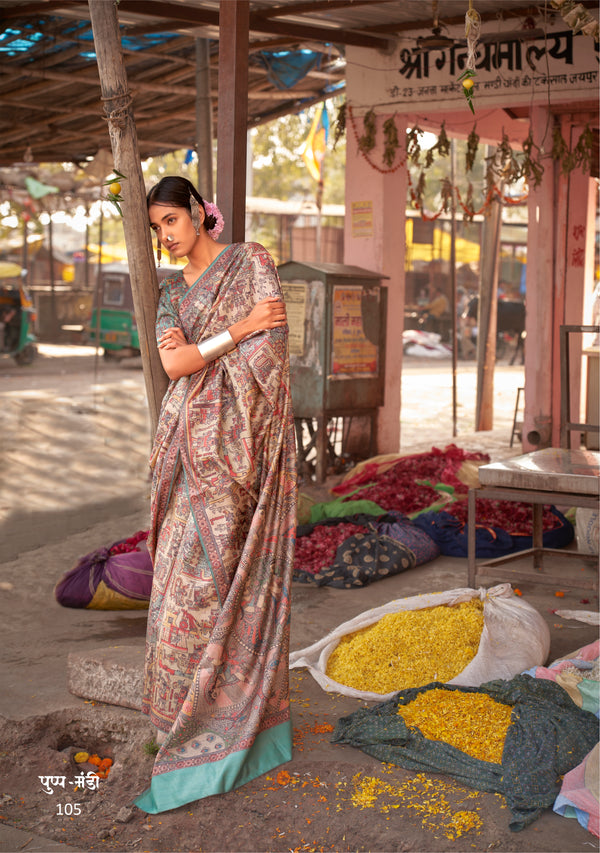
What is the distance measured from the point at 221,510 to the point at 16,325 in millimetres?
15285

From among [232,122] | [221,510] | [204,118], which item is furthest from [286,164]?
[221,510]

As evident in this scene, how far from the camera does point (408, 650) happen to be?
390cm

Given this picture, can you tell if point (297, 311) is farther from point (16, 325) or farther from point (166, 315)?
point (16, 325)

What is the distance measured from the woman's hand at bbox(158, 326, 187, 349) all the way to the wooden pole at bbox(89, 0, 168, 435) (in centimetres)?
53

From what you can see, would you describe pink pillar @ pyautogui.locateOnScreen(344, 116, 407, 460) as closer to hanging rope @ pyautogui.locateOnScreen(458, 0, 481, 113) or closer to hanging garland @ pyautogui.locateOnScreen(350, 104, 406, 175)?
hanging garland @ pyautogui.locateOnScreen(350, 104, 406, 175)

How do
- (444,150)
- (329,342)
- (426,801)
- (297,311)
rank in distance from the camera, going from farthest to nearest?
(444,150) → (297,311) → (329,342) → (426,801)

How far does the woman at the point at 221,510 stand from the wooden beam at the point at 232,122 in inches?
19.4

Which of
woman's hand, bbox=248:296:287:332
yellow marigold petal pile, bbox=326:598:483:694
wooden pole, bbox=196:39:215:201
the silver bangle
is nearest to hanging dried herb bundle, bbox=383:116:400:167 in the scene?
wooden pole, bbox=196:39:215:201

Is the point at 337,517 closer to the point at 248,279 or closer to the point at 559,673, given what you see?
the point at 559,673

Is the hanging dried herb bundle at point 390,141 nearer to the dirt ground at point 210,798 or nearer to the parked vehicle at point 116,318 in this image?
the dirt ground at point 210,798

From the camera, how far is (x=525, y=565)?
5535 millimetres

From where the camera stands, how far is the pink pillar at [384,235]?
8352mm

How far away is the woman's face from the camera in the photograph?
3.05 m

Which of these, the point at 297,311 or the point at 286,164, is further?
the point at 286,164
